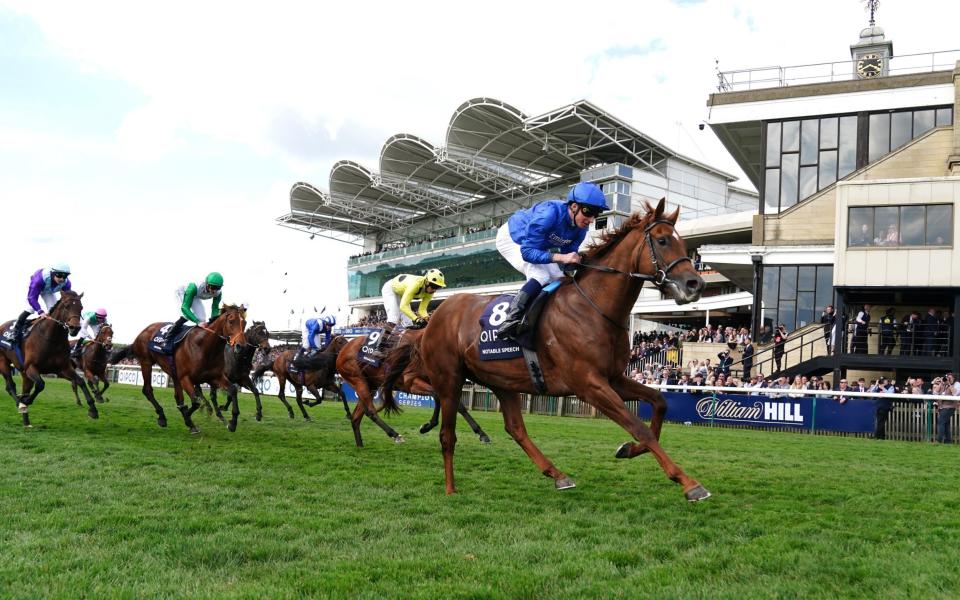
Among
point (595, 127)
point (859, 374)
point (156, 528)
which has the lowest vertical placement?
point (156, 528)

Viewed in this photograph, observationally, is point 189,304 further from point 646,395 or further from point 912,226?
point 912,226

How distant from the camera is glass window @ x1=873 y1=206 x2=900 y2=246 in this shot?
22266mm

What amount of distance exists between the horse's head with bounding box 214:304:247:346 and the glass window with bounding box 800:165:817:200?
25671 millimetres

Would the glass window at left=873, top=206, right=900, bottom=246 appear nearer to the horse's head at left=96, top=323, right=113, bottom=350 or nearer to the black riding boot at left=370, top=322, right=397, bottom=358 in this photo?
the black riding boot at left=370, top=322, right=397, bottom=358

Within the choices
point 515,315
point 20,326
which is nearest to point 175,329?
point 20,326

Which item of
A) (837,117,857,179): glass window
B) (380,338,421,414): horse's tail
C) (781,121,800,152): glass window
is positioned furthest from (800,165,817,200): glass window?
(380,338,421,414): horse's tail

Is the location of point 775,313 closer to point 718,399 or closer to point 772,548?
point 718,399

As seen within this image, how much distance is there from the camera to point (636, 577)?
3832mm

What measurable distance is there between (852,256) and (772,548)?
68.1 feet

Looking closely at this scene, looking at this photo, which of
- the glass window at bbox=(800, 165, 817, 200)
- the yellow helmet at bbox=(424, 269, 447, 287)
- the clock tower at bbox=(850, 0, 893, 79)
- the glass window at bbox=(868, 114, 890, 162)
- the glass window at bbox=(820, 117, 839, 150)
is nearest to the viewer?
the yellow helmet at bbox=(424, 269, 447, 287)

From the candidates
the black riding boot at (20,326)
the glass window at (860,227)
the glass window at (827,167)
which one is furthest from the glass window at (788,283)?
the black riding boot at (20,326)

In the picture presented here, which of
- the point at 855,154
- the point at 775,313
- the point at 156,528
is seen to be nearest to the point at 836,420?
the point at 775,313

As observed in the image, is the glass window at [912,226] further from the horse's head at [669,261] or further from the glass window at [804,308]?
the horse's head at [669,261]

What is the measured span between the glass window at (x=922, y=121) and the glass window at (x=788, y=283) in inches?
290
